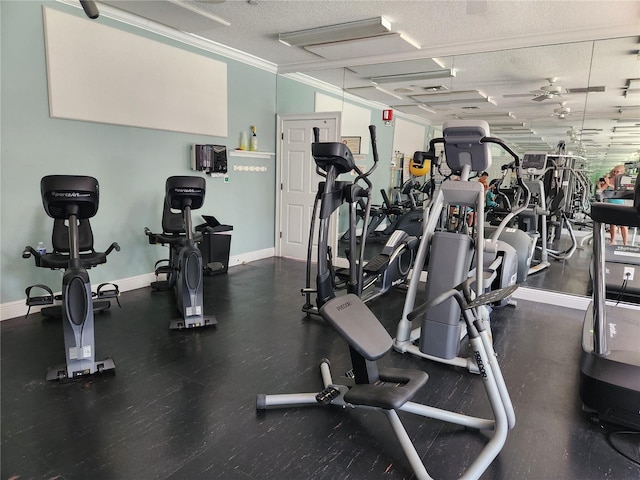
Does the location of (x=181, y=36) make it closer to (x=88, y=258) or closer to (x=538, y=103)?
(x=88, y=258)

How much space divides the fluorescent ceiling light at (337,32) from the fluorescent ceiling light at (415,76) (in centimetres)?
130

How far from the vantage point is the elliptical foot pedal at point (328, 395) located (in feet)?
7.46

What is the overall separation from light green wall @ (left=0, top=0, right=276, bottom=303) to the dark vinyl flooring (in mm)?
828

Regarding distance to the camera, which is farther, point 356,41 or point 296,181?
point 296,181

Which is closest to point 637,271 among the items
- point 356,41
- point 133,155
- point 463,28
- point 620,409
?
point 620,409

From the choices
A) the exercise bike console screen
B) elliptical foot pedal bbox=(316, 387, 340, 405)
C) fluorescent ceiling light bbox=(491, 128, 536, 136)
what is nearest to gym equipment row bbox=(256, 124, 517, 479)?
elliptical foot pedal bbox=(316, 387, 340, 405)

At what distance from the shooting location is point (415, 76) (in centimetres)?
549

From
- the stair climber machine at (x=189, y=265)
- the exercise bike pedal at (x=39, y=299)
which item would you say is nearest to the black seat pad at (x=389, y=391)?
the stair climber machine at (x=189, y=265)

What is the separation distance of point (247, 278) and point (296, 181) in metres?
1.87

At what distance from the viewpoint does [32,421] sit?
2203 mm

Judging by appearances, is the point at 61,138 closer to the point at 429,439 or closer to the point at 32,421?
the point at 32,421

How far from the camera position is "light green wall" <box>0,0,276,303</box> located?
3467 millimetres

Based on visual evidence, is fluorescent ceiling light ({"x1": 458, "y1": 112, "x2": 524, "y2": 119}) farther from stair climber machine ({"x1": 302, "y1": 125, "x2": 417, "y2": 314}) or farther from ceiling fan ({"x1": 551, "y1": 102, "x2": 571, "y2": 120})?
stair climber machine ({"x1": 302, "y1": 125, "x2": 417, "y2": 314})

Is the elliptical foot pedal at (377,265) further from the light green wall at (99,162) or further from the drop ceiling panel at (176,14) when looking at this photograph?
the drop ceiling panel at (176,14)
